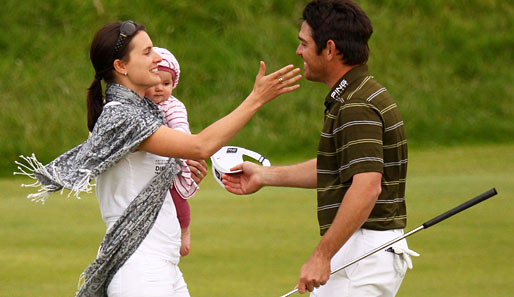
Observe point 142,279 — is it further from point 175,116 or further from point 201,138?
point 175,116

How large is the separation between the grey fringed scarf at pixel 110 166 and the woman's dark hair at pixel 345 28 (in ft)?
2.41

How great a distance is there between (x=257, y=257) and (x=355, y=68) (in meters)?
4.40

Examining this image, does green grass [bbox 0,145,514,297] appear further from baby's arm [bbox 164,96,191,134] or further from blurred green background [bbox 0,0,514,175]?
blurred green background [bbox 0,0,514,175]

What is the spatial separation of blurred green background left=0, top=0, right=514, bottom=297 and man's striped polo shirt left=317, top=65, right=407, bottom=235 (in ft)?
10.4

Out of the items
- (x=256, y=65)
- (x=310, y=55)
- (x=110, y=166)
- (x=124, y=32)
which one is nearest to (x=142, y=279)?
(x=110, y=166)

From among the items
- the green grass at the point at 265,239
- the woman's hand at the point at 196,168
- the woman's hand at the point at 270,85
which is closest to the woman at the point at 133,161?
the woman's hand at the point at 270,85

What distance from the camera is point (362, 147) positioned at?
3.84 m

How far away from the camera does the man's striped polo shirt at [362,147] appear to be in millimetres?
3859

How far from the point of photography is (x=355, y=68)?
4.11 meters

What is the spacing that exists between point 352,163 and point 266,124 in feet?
40.1

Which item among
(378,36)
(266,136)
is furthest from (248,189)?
(378,36)

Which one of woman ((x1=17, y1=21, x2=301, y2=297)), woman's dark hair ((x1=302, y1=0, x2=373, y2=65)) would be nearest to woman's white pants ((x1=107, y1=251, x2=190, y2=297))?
woman ((x1=17, y1=21, x2=301, y2=297))

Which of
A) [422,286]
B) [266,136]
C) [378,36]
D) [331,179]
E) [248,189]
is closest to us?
[331,179]

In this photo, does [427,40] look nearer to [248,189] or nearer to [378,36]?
[378,36]
